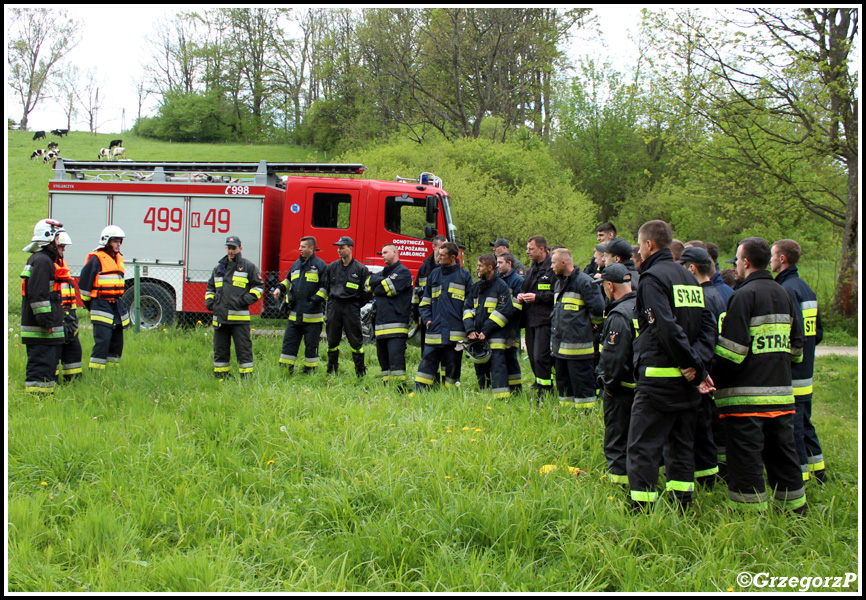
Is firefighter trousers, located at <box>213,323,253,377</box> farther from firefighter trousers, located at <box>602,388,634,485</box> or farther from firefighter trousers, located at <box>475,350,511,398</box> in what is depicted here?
firefighter trousers, located at <box>602,388,634,485</box>

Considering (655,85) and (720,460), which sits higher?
(655,85)

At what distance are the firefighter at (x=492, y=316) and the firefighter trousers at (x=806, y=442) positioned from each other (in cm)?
268

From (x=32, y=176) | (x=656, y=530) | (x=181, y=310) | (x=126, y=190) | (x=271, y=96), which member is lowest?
(x=656, y=530)

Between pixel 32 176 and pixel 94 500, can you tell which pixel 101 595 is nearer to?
pixel 94 500

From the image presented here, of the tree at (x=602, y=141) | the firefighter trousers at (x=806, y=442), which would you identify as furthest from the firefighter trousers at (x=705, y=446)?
the tree at (x=602, y=141)

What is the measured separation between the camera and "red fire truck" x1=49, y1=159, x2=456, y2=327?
989 cm

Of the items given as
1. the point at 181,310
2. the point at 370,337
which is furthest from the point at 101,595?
the point at 181,310

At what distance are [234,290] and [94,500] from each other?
363 cm

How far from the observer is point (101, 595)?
2.81m

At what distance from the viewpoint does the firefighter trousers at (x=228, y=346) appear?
704cm

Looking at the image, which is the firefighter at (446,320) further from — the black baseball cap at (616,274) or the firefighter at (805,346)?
the firefighter at (805,346)

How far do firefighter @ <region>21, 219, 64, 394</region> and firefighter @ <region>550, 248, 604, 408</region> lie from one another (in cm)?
497

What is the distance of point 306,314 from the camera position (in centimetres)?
754

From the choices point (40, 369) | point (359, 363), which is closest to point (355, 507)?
point (359, 363)
